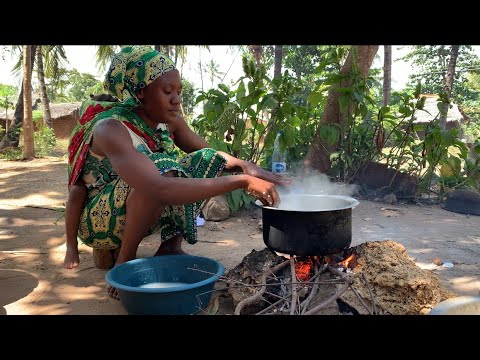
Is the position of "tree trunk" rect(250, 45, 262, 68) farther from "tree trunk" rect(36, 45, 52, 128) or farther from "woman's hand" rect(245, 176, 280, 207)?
"woman's hand" rect(245, 176, 280, 207)

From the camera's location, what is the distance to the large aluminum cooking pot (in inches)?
81.8

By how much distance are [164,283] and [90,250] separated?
3.76 feet

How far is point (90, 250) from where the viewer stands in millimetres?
3205

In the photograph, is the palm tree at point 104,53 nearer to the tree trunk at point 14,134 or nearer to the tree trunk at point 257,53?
the tree trunk at point 14,134

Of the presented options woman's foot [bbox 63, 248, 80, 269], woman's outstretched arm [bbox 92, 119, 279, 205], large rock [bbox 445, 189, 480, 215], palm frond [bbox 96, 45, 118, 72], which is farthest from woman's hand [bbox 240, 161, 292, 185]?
palm frond [bbox 96, 45, 118, 72]

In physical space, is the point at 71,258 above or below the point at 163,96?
below

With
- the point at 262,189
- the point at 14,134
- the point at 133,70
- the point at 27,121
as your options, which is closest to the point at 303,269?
the point at 262,189

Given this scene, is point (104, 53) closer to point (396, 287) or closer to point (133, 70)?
point (133, 70)

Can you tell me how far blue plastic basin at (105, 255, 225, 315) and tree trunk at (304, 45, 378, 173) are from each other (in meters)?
3.27

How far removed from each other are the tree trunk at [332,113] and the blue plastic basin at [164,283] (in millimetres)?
3265

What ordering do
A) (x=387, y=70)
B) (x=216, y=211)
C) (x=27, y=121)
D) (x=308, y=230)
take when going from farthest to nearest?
1. (x=387, y=70)
2. (x=27, y=121)
3. (x=216, y=211)
4. (x=308, y=230)
